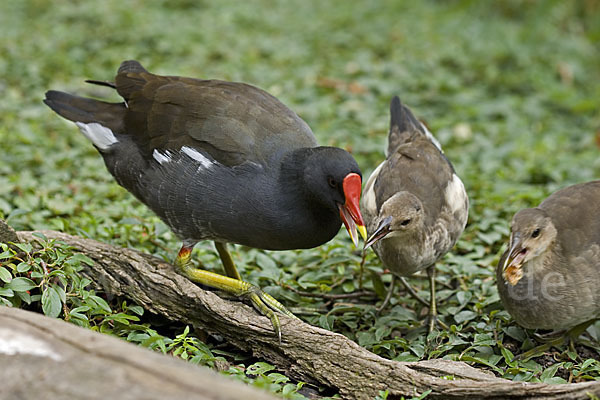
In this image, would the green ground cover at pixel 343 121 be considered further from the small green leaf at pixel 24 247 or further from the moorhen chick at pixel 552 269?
the moorhen chick at pixel 552 269

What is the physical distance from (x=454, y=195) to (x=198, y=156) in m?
1.66

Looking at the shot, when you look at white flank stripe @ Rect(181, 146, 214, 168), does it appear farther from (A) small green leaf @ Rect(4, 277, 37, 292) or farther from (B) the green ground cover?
(A) small green leaf @ Rect(4, 277, 37, 292)

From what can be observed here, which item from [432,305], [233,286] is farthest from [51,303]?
[432,305]

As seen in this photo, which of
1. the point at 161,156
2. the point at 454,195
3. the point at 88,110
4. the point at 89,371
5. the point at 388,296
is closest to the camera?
the point at 89,371

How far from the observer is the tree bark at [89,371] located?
2.41 m

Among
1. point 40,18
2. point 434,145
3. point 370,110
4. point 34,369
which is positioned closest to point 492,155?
point 370,110

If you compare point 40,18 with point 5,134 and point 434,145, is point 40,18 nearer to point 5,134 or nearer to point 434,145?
point 5,134

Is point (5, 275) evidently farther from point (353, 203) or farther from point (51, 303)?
point (353, 203)

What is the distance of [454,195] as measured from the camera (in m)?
4.64

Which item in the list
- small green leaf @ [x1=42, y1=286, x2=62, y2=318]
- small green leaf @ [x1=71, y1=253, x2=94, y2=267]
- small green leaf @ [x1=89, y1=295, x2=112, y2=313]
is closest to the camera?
small green leaf @ [x1=42, y1=286, x2=62, y2=318]

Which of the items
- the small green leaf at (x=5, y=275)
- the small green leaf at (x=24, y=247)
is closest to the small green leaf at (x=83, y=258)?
the small green leaf at (x=24, y=247)

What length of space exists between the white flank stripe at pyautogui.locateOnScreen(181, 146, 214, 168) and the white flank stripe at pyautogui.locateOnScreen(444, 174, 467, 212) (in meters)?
1.51

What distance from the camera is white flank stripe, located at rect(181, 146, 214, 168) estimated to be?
4.26 meters

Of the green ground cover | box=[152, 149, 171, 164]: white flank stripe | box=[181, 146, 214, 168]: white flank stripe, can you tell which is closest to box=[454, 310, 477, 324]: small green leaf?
the green ground cover
